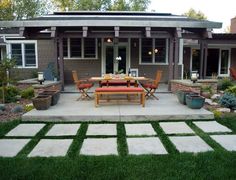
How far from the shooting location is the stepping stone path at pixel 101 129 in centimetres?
518

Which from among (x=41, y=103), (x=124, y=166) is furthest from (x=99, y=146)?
(x=41, y=103)

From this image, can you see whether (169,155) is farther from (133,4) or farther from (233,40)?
(133,4)

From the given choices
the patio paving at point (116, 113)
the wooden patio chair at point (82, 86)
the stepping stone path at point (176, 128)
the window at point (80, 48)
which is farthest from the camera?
the window at point (80, 48)

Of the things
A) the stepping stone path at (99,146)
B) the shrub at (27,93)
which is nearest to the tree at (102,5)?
the shrub at (27,93)

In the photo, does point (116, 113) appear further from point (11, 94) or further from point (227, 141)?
point (11, 94)

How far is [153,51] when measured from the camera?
13555 mm

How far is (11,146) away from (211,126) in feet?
13.8

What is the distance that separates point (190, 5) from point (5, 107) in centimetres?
4239

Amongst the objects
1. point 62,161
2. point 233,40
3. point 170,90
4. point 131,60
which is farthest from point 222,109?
point 233,40

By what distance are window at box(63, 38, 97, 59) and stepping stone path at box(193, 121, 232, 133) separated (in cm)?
870

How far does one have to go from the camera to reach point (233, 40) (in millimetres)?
14758

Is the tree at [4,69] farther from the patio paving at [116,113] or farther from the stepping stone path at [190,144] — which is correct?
the stepping stone path at [190,144]

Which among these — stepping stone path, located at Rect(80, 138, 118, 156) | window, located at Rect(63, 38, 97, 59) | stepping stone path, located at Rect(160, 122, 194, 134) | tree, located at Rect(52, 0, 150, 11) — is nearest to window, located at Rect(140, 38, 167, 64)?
window, located at Rect(63, 38, 97, 59)

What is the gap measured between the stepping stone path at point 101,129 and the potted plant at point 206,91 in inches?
179
